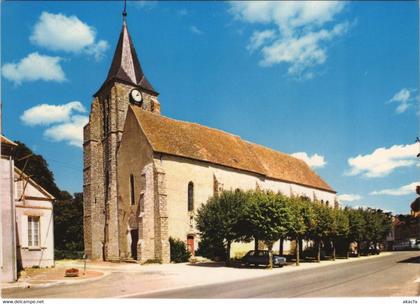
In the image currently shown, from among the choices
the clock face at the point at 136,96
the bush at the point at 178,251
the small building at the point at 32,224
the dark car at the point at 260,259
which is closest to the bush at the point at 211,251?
the bush at the point at 178,251

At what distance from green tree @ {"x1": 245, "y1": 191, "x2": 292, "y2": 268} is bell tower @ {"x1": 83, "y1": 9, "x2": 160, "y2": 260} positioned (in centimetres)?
1397

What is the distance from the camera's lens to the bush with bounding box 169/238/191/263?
2978cm

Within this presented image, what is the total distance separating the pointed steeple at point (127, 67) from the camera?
41.4 meters

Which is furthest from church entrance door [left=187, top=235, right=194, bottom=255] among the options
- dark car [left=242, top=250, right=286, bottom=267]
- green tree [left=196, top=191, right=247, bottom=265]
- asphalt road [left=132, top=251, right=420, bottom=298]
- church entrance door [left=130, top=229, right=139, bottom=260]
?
asphalt road [left=132, top=251, right=420, bottom=298]

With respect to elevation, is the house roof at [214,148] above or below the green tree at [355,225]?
above

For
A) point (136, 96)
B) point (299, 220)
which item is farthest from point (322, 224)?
point (136, 96)

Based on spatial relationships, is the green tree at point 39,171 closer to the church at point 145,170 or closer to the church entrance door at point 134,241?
the church at point 145,170

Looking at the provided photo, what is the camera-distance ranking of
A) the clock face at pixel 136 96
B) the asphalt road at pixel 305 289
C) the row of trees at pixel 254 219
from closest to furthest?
the asphalt road at pixel 305 289
the row of trees at pixel 254 219
the clock face at pixel 136 96

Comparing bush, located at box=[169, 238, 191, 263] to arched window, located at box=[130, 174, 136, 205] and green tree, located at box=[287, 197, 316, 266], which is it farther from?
green tree, located at box=[287, 197, 316, 266]

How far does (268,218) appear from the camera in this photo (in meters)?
26.1

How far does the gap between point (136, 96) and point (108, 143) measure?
6.09 m

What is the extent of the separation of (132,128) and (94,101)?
10.2 metres

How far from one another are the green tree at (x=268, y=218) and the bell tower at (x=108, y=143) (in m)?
14.0

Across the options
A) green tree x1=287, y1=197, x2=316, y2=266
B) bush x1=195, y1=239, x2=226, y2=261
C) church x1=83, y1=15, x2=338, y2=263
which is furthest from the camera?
bush x1=195, y1=239, x2=226, y2=261
